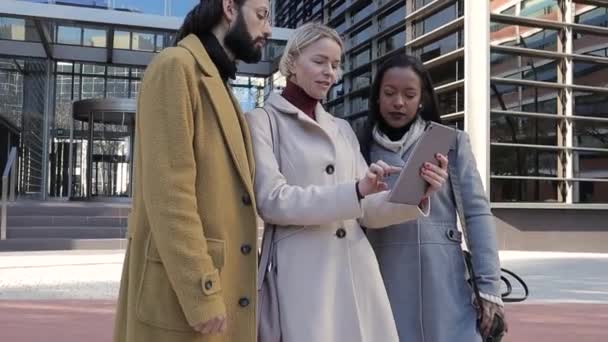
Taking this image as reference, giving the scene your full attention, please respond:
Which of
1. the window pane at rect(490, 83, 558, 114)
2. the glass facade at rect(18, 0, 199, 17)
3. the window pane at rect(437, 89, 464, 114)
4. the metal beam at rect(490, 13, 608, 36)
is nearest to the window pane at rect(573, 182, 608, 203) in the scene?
the window pane at rect(490, 83, 558, 114)

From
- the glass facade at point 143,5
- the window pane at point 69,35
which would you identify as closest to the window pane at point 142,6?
the glass facade at point 143,5

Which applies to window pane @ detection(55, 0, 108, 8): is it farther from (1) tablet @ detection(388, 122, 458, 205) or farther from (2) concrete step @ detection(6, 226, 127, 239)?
(1) tablet @ detection(388, 122, 458, 205)

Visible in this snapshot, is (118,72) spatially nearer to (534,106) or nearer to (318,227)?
(534,106)

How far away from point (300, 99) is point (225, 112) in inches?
15.1

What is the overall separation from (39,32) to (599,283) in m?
14.7

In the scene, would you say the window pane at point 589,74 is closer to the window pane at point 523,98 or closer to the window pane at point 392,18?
the window pane at point 523,98

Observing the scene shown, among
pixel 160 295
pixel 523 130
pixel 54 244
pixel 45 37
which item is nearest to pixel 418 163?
pixel 160 295

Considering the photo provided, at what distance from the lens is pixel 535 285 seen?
793 cm

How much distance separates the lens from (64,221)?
1141 centimetres

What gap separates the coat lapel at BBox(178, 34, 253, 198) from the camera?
1.74 metres

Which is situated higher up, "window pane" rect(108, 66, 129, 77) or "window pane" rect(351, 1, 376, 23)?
"window pane" rect(351, 1, 376, 23)

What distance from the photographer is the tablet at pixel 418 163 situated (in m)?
1.83

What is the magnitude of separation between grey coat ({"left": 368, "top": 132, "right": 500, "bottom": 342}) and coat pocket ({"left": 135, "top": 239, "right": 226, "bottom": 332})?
0.84m

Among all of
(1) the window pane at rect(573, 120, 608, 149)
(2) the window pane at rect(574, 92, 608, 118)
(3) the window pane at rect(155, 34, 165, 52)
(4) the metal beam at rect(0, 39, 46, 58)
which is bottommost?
(1) the window pane at rect(573, 120, 608, 149)
